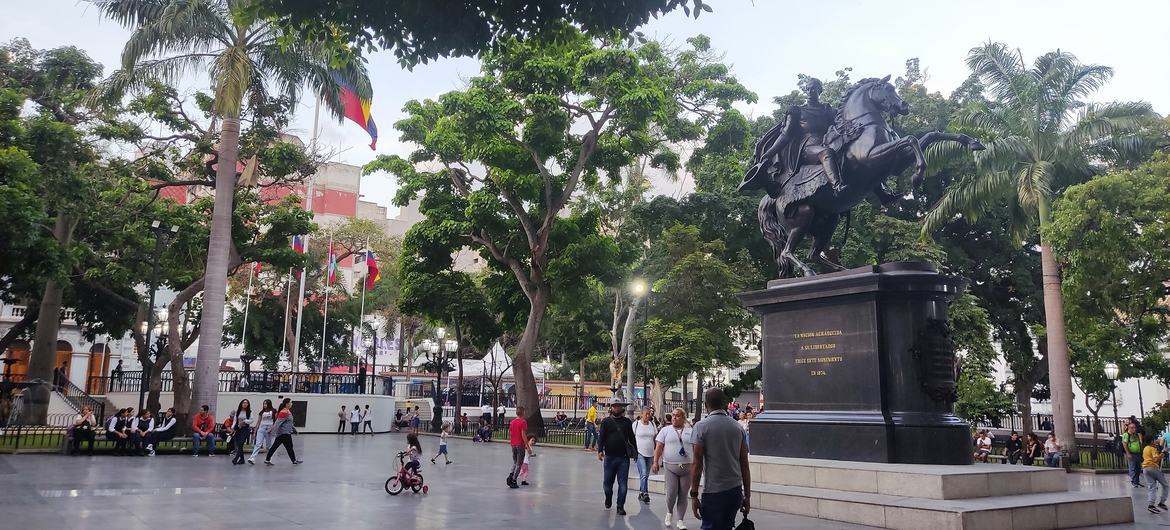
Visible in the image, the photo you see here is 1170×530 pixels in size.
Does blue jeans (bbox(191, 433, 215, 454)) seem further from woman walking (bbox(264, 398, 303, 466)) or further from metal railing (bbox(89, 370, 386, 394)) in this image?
metal railing (bbox(89, 370, 386, 394))

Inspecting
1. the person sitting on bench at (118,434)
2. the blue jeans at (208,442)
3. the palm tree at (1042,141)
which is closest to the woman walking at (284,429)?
the blue jeans at (208,442)

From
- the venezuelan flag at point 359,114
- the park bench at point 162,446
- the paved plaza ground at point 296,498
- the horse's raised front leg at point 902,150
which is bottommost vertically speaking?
the paved plaza ground at point 296,498

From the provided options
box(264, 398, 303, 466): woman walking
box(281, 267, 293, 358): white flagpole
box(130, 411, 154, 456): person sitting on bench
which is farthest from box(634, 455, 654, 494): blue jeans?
box(281, 267, 293, 358): white flagpole

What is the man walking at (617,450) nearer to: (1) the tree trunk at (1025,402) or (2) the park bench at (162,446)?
(2) the park bench at (162,446)

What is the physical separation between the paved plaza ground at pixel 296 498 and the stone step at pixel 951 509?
0.83 ft

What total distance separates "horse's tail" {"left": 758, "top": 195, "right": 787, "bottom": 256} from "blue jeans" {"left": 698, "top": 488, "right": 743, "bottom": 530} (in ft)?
25.0

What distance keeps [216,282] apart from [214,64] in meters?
5.59

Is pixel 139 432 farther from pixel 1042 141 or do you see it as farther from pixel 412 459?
pixel 1042 141

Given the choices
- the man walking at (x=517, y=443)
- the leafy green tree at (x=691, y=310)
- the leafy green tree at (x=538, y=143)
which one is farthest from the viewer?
the leafy green tree at (x=691, y=310)

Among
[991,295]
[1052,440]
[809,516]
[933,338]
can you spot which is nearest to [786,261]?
[933,338]

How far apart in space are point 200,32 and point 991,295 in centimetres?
2818

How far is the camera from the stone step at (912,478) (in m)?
Result: 9.30

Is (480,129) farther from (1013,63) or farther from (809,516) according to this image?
(809,516)

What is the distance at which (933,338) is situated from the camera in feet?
34.7
